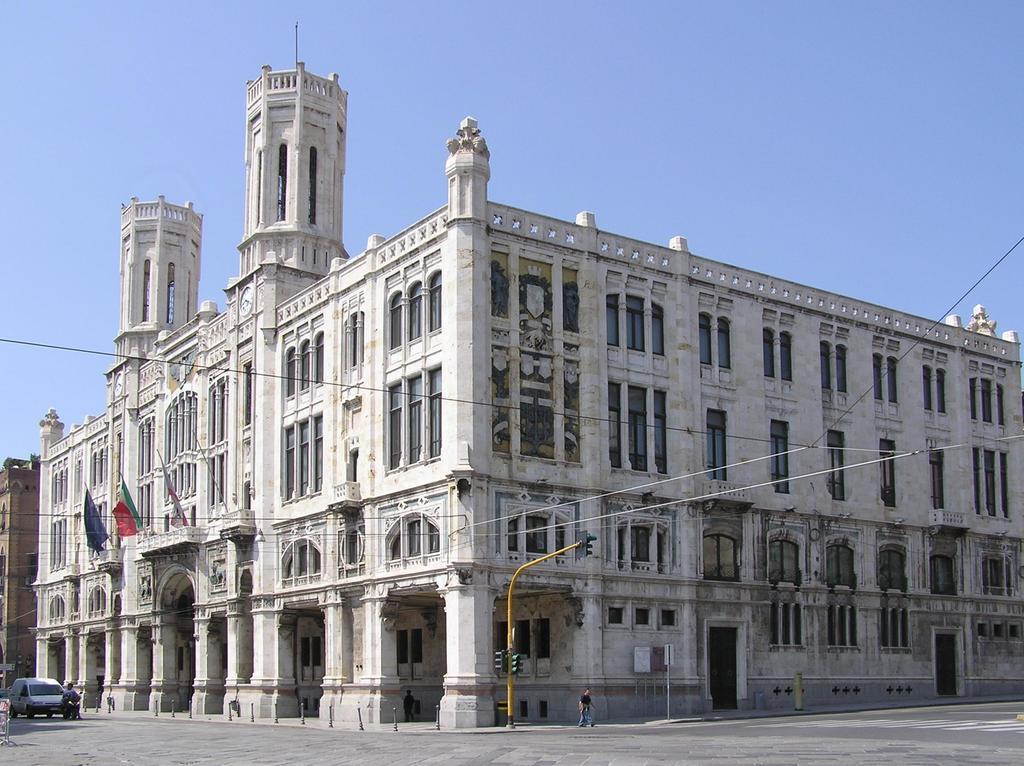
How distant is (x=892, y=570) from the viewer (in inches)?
2446

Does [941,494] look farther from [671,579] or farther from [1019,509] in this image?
[671,579]

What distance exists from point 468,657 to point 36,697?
23.5 metres

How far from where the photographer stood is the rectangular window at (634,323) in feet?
180

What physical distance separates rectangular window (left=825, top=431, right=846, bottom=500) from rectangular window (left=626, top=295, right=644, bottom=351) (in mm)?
11664

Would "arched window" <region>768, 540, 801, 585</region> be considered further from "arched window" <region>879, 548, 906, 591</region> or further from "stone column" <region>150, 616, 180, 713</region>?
"stone column" <region>150, 616, 180, 713</region>

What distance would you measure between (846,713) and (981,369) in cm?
2451

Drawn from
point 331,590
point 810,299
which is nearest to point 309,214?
point 331,590

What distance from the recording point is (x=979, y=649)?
64562 millimetres

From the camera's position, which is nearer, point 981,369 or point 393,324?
point 393,324

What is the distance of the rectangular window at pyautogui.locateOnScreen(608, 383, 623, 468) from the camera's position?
53.2 m

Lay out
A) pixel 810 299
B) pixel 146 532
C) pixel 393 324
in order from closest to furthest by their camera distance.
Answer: pixel 393 324 < pixel 810 299 < pixel 146 532

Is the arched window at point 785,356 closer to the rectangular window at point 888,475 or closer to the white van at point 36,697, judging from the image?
the rectangular window at point 888,475

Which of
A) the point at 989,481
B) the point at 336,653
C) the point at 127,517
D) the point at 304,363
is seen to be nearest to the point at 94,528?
the point at 127,517

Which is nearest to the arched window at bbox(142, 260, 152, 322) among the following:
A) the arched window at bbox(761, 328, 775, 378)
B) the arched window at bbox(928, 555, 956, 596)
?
the arched window at bbox(761, 328, 775, 378)
